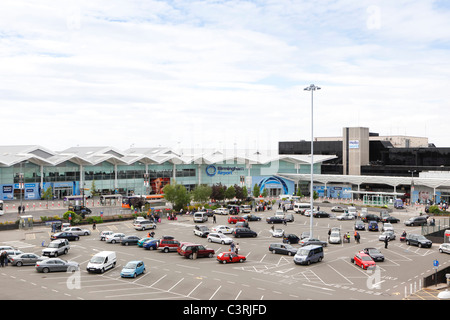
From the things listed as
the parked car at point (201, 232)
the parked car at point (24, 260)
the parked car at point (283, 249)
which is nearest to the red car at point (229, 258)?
the parked car at point (283, 249)

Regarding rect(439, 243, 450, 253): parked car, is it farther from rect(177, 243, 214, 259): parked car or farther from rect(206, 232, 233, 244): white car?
rect(177, 243, 214, 259): parked car

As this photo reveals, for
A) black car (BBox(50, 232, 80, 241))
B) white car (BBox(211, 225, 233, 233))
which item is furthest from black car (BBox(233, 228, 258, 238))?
black car (BBox(50, 232, 80, 241))

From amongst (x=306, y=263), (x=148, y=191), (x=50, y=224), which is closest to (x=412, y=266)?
(x=306, y=263)

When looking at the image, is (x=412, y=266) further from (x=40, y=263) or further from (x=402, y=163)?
(x=402, y=163)

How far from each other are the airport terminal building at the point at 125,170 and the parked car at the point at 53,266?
1448 inches

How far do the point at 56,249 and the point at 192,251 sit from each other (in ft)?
31.0

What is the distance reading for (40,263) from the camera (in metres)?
25.8

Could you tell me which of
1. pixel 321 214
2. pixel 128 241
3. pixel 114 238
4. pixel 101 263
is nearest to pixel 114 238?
pixel 114 238

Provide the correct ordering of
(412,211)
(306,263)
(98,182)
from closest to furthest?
(306,263) < (412,211) < (98,182)

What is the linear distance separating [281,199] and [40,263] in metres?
53.4

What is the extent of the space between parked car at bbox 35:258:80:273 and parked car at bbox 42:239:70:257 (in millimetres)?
4202

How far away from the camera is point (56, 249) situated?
3039 cm

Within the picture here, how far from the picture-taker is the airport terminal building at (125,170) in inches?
2596

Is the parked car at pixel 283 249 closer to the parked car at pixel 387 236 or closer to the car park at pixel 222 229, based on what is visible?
the car park at pixel 222 229
